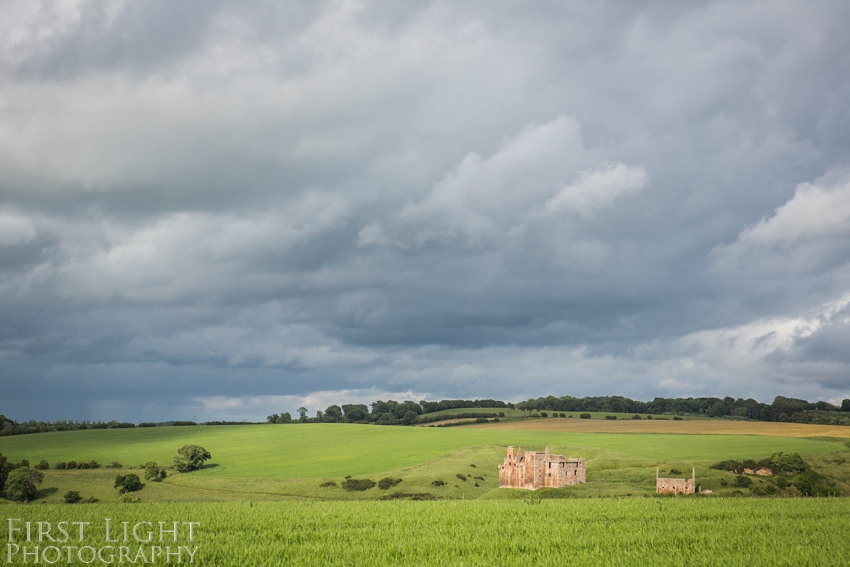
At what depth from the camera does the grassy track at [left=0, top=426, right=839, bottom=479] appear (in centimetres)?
9975

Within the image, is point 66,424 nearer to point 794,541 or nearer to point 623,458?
point 623,458

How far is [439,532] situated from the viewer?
17.8 m

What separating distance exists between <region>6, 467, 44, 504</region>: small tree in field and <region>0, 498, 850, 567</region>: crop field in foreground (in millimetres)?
75387

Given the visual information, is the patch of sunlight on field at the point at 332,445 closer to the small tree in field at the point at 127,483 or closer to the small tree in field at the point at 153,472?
the small tree in field at the point at 153,472

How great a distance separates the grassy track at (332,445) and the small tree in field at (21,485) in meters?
25.2

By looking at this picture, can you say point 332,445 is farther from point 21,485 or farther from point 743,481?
point 743,481

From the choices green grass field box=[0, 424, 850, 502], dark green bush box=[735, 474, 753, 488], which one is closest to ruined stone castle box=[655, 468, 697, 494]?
green grass field box=[0, 424, 850, 502]

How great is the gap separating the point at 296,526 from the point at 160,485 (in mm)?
87072

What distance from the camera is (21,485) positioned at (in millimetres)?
84062

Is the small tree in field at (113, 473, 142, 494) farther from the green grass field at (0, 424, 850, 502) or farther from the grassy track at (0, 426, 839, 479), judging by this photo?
the grassy track at (0, 426, 839, 479)

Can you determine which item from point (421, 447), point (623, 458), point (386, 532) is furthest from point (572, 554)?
point (421, 447)

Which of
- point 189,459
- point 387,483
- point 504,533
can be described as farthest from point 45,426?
point 504,533

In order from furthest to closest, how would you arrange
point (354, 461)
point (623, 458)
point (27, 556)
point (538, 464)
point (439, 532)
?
point (354, 461)
point (623, 458)
point (538, 464)
point (439, 532)
point (27, 556)

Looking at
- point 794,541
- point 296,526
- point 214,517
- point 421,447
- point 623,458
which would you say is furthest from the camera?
point 421,447
